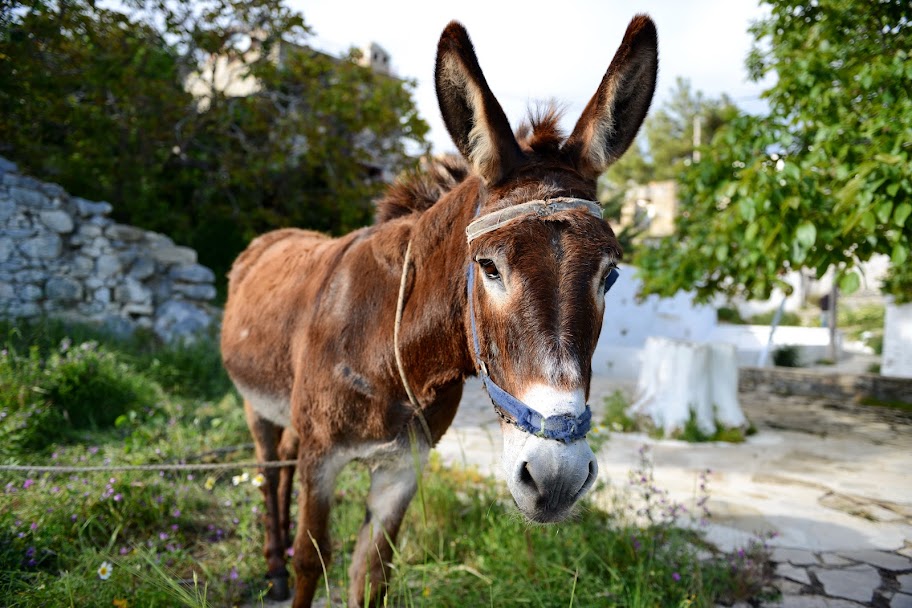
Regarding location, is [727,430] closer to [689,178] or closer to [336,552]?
[689,178]

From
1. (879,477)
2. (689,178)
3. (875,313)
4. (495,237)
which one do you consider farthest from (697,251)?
(875,313)

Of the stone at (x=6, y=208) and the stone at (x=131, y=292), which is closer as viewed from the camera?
the stone at (x=6, y=208)

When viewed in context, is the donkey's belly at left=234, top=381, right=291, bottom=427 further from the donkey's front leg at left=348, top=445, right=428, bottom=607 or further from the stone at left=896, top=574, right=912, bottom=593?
the stone at left=896, top=574, right=912, bottom=593

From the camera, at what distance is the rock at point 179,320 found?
762 centimetres

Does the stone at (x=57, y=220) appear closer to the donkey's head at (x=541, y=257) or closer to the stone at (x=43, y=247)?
the stone at (x=43, y=247)

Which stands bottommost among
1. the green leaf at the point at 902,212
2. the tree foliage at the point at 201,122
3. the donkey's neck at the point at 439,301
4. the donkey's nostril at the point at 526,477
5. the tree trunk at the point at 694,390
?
the tree trunk at the point at 694,390

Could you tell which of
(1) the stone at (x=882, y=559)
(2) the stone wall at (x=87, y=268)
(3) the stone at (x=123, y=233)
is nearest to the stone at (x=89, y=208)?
(2) the stone wall at (x=87, y=268)

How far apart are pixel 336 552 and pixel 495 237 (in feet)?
8.09

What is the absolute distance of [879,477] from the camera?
4828mm

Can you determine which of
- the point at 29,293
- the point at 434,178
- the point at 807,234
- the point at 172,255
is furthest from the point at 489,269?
the point at 172,255

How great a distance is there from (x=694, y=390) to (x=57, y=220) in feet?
27.4

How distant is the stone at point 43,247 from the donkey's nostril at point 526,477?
7885 mm

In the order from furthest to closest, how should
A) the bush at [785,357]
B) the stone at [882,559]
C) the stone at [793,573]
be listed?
the bush at [785,357], the stone at [882,559], the stone at [793,573]

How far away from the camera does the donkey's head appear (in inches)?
47.6
